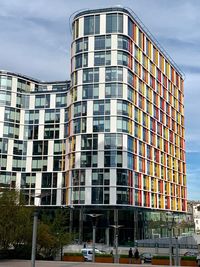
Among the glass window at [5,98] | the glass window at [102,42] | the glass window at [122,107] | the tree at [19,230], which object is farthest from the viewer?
the glass window at [5,98]

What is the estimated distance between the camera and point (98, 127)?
80188 millimetres

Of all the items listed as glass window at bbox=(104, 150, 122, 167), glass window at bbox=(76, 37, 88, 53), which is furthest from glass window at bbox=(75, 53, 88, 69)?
glass window at bbox=(104, 150, 122, 167)

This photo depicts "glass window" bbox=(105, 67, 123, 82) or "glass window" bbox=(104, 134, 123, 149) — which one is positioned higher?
"glass window" bbox=(105, 67, 123, 82)

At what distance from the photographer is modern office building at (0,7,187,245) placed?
78.9 m

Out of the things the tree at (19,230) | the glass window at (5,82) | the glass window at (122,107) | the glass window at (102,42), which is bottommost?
the tree at (19,230)

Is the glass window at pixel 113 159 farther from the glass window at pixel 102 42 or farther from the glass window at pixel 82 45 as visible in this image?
the glass window at pixel 82 45

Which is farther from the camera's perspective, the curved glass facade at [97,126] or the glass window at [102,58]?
the glass window at [102,58]

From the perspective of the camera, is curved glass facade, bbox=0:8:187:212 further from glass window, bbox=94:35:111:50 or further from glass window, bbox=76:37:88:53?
glass window, bbox=94:35:111:50

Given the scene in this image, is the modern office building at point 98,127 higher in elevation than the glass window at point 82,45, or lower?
lower

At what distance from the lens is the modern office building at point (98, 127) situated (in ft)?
259

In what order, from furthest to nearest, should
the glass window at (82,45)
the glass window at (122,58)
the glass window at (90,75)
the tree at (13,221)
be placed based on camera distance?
1. the glass window at (82,45)
2. the glass window at (90,75)
3. the glass window at (122,58)
4. the tree at (13,221)

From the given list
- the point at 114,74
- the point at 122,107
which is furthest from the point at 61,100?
the point at 122,107

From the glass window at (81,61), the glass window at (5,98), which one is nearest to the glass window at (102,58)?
the glass window at (81,61)

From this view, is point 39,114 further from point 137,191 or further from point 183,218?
point 183,218
